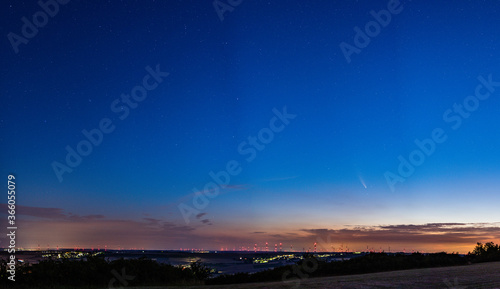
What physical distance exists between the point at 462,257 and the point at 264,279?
1482 centimetres

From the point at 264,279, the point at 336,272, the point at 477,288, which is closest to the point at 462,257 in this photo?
the point at 336,272

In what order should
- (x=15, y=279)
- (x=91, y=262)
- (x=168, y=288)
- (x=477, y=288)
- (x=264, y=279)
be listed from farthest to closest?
(x=264, y=279)
(x=91, y=262)
(x=15, y=279)
(x=168, y=288)
(x=477, y=288)

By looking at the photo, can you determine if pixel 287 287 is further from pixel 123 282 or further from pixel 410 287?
pixel 123 282

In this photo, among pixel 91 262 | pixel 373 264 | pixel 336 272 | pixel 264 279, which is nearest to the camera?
pixel 91 262

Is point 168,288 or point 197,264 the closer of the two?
point 168,288

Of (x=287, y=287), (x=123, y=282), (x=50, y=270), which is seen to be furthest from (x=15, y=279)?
(x=287, y=287)

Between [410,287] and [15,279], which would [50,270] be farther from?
[410,287]

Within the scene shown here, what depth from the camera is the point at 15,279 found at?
554 inches

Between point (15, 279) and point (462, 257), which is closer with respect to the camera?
point (15, 279)

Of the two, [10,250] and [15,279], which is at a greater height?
[10,250]

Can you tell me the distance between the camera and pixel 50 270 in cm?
1479

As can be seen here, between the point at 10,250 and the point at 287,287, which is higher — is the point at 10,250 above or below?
above

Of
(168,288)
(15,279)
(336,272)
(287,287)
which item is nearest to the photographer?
(287,287)

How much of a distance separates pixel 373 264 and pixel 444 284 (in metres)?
9.75
